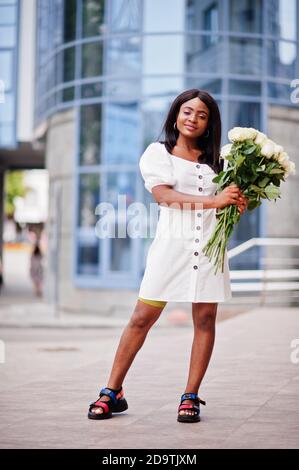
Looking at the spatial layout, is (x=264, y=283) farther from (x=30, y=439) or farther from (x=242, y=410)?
(x=30, y=439)

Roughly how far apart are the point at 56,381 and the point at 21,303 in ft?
48.5

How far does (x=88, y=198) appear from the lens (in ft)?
67.1

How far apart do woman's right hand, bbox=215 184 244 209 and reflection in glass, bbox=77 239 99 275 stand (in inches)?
581

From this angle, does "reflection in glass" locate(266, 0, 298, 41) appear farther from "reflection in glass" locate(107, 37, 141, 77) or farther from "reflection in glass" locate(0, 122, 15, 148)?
"reflection in glass" locate(0, 122, 15, 148)

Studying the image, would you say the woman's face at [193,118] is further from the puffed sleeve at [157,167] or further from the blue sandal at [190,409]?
the blue sandal at [190,409]

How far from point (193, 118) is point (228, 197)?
0.51 metres

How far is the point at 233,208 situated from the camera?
220 inches

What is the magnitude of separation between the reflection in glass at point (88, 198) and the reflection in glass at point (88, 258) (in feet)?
1.39

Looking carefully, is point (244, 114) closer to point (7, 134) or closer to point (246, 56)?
point (246, 56)

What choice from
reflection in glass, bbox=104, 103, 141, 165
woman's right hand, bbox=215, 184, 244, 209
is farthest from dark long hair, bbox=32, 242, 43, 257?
woman's right hand, bbox=215, 184, 244, 209

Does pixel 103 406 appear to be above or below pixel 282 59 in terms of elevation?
below

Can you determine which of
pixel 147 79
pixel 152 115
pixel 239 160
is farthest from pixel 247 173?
pixel 147 79

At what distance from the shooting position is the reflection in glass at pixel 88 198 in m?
20.3

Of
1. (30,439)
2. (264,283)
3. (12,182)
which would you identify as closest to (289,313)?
(264,283)
